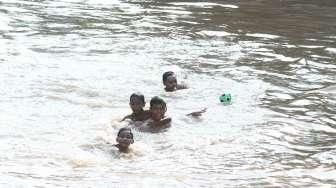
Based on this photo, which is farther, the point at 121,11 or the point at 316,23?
the point at 121,11

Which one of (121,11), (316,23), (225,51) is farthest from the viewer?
(121,11)

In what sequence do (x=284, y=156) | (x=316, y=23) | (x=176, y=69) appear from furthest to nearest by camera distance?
(x=316, y=23) → (x=176, y=69) → (x=284, y=156)

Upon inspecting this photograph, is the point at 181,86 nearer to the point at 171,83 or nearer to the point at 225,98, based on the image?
the point at 171,83

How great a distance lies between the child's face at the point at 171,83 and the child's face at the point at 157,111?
5.87 ft

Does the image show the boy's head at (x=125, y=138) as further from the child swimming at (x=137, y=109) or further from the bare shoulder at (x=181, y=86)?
the bare shoulder at (x=181, y=86)

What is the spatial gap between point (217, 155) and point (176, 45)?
26.2 feet

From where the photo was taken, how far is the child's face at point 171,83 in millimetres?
12398

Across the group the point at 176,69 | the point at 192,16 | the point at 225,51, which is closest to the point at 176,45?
the point at 225,51

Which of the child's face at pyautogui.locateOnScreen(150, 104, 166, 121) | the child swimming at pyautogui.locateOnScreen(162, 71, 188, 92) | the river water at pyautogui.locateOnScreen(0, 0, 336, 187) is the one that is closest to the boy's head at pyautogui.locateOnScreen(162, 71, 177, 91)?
the child swimming at pyautogui.locateOnScreen(162, 71, 188, 92)

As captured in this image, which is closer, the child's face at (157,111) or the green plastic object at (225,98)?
the child's face at (157,111)

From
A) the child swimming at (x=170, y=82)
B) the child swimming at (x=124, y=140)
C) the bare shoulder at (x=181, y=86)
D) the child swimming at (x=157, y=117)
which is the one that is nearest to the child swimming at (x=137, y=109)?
the child swimming at (x=157, y=117)

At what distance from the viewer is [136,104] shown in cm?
1080

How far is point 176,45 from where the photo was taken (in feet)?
55.8

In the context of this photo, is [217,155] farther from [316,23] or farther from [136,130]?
[316,23]
